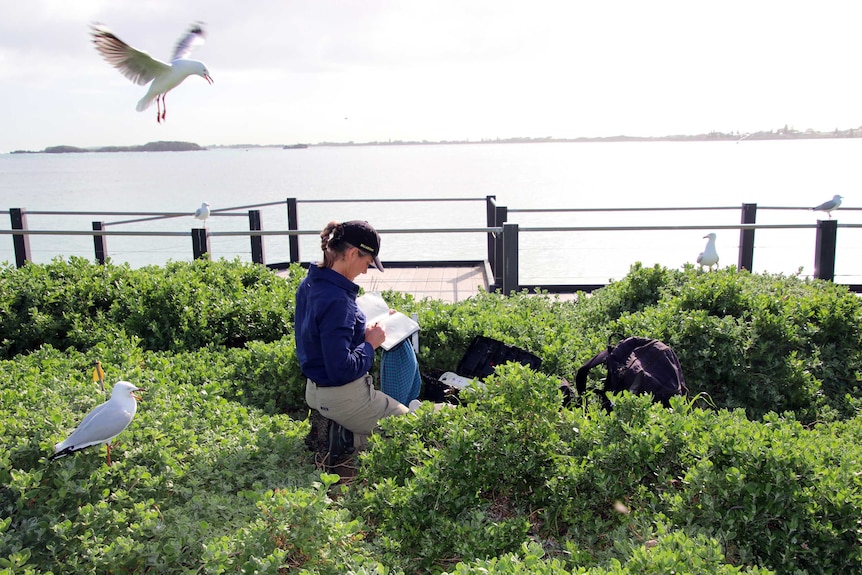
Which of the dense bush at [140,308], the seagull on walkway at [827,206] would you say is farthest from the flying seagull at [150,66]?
the seagull on walkway at [827,206]

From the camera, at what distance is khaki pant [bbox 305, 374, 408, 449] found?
3.53 m

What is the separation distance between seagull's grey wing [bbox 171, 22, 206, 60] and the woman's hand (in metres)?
3.16

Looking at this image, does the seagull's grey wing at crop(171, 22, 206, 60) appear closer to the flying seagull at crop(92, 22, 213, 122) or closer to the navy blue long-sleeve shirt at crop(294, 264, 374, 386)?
the flying seagull at crop(92, 22, 213, 122)

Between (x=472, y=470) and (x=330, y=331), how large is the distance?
948 mm

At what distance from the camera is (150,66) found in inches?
210

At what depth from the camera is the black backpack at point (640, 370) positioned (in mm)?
3654

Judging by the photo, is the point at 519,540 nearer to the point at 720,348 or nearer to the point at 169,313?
the point at 720,348

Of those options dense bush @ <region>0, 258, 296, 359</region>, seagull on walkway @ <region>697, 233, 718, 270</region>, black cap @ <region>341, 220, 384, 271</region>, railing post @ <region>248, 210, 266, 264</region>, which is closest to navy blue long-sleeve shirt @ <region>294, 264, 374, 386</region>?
black cap @ <region>341, 220, 384, 271</region>

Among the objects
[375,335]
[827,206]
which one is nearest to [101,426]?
[375,335]

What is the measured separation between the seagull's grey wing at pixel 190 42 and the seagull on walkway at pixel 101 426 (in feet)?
11.4

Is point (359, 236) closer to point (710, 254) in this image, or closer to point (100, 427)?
point (100, 427)

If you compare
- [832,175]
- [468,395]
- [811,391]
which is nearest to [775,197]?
[832,175]

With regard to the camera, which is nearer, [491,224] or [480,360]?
[480,360]

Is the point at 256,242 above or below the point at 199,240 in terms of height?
below
